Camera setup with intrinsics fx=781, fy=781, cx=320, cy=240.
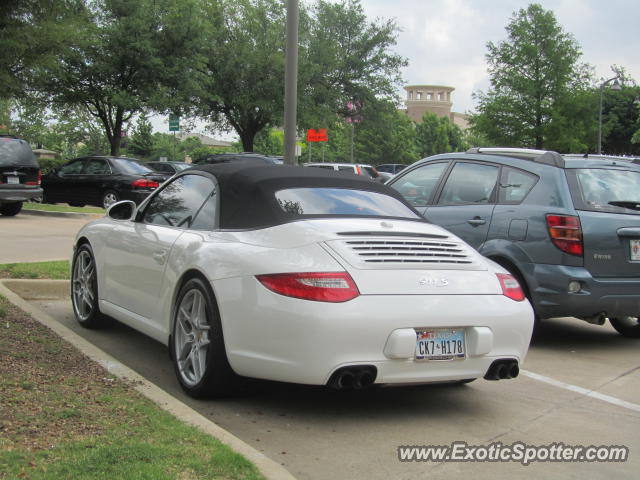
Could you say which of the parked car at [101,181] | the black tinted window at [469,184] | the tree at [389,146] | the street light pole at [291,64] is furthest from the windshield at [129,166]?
the tree at [389,146]

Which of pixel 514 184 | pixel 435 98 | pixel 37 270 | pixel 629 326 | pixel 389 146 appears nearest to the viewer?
pixel 514 184

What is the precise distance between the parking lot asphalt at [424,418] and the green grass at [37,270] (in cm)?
287

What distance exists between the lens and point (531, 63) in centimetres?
4325

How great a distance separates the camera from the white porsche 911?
4.31 metres

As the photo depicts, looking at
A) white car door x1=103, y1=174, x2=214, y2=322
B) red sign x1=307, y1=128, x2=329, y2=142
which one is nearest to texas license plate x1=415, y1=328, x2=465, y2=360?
white car door x1=103, y1=174, x2=214, y2=322

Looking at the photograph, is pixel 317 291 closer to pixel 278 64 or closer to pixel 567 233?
pixel 567 233

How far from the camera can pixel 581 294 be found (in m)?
6.66

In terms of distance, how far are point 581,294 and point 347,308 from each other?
10.4 ft

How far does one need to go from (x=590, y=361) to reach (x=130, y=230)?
4053mm

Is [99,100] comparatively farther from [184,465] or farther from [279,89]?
[184,465]

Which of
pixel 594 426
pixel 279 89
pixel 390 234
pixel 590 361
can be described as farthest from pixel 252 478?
pixel 279 89

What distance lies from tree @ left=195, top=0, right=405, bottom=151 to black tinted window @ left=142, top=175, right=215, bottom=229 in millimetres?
28633

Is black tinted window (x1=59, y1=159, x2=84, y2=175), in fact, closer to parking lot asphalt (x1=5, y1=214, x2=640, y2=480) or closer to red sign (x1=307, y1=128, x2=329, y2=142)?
parking lot asphalt (x1=5, y1=214, x2=640, y2=480)

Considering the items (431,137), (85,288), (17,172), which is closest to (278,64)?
(17,172)
